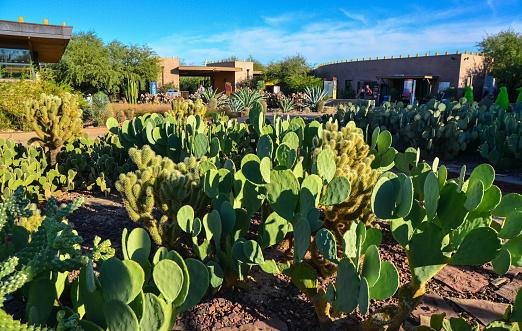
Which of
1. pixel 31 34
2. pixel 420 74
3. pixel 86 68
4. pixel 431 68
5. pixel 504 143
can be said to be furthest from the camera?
pixel 420 74

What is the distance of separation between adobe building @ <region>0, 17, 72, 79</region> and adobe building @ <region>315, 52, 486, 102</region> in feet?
68.0

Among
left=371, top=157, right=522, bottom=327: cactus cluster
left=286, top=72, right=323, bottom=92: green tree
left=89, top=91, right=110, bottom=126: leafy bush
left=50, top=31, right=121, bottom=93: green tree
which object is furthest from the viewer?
left=286, top=72, right=323, bottom=92: green tree

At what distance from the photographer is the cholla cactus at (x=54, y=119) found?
444cm

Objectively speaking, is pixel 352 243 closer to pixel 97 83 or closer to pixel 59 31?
pixel 59 31

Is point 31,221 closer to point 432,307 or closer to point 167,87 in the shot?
point 432,307

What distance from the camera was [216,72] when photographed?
127 feet

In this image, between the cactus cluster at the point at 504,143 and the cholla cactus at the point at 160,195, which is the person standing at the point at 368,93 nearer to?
the cactus cluster at the point at 504,143

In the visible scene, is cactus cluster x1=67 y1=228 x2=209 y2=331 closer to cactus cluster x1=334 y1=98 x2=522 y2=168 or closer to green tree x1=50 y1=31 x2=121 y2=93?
cactus cluster x1=334 y1=98 x2=522 y2=168

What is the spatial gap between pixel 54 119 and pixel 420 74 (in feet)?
98.6

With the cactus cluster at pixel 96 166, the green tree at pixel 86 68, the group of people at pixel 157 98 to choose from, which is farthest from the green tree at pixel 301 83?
the cactus cluster at pixel 96 166

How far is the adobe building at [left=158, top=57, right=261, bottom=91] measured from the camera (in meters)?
34.9

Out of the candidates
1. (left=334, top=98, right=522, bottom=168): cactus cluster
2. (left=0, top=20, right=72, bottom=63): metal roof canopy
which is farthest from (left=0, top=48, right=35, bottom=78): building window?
(left=334, top=98, right=522, bottom=168): cactus cluster

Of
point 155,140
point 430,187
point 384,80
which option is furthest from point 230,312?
point 384,80

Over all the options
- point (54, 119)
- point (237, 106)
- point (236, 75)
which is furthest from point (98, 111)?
point (236, 75)
